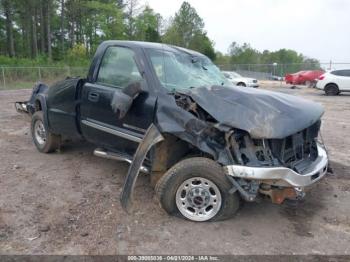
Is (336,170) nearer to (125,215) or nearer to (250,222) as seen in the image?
(250,222)

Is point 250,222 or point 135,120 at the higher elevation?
point 135,120

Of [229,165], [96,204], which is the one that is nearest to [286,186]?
[229,165]

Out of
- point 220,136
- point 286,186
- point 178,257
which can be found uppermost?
point 220,136

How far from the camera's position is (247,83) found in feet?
78.9

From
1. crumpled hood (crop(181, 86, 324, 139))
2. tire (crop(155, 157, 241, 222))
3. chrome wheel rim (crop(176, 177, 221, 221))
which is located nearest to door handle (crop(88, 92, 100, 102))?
crumpled hood (crop(181, 86, 324, 139))

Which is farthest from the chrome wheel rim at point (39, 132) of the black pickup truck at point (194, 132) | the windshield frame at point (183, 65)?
the windshield frame at point (183, 65)

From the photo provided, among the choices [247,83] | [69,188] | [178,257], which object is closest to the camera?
[178,257]

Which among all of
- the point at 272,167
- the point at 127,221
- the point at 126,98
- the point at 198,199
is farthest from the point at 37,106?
the point at 272,167

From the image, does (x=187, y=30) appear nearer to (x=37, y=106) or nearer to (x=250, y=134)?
(x=37, y=106)

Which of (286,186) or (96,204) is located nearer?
(286,186)

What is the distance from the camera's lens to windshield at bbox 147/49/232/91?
4.61 meters

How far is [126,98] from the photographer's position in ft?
14.3

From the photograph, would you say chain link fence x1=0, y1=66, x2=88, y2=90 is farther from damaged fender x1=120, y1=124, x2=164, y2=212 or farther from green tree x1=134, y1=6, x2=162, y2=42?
green tree x1=134, y1=6, x2=162, y2=42

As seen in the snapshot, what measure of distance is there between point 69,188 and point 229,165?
233 cm
